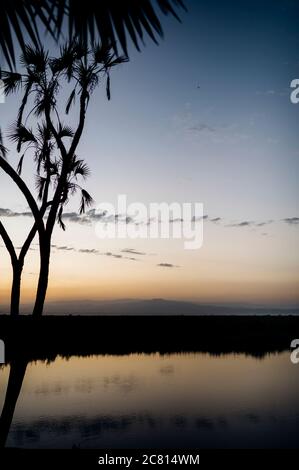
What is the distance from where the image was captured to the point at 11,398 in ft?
26.2

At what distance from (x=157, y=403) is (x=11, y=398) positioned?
1076 centimetres

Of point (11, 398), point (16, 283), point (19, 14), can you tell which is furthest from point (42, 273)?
point (19, 14)

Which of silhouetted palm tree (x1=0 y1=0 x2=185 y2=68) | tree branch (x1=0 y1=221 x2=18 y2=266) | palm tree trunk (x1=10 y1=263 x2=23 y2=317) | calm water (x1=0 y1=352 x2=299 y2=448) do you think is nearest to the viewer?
silhouetted palm tree (x1=0 y1=0 x2=185 y2=68)

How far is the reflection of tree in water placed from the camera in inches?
311

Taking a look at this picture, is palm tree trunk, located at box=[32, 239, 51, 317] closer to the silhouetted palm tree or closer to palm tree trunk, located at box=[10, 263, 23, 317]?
palm tree trunk, located at box=[10, 263, 23, 317]

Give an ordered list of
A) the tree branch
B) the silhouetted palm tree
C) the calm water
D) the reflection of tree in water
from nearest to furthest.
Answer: the silhouetted palm tree
the reflection of tree in water
the tree branch
the calm water

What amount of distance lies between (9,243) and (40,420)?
28.4ft

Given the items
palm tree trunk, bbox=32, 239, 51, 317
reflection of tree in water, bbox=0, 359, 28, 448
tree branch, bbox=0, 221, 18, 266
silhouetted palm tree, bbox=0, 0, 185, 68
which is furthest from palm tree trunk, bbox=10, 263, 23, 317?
silhouetted palm tree, bbox=0, 0, 185, 68

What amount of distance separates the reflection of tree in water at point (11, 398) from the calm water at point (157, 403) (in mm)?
4743

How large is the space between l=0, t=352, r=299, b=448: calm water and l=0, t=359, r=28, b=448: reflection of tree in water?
474 centimetres

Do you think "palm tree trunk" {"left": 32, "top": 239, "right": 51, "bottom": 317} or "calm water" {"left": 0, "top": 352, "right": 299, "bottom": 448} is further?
"calm water" {"left": 0, "top": 352, "right": 299, "bottom": 448}

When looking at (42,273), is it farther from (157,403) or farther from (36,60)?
(157,403)

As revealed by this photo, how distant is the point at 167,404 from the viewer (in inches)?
704

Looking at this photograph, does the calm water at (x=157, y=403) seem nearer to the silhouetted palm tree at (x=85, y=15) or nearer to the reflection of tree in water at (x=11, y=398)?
the reflection of tree in water at (x=11, y=398)
